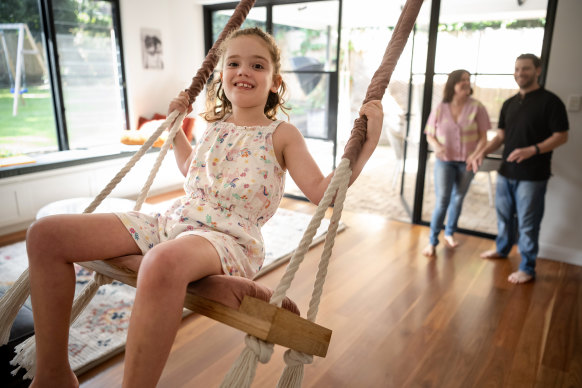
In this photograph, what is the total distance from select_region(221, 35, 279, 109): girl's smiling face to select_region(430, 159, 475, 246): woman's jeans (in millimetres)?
2090

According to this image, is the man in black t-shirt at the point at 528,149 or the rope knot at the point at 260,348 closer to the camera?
the rope knot at the point at 260,348

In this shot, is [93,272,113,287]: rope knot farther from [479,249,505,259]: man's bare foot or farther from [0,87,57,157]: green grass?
[0,87,57,157]: green grass

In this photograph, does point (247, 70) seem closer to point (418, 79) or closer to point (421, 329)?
point (421, 329)

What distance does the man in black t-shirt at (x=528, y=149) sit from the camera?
2525 mm

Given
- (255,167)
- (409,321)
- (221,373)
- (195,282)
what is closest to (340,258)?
(409,321)

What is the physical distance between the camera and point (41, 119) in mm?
3943

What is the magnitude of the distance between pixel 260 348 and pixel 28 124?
12.8 feet

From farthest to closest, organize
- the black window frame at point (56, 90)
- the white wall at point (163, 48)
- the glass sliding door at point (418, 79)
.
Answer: the white wall at point (163, 48) → the black window frame at point (56, 90) → the glass sliding door at point (418, 79)

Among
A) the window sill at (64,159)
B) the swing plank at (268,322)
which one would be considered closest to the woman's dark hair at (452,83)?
the swing plank at (268,322)

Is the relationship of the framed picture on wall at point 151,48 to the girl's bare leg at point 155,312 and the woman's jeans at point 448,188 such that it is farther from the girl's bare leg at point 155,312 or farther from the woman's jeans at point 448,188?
the girl's bare leg at point 155,312

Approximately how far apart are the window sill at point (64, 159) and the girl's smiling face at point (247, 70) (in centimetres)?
271

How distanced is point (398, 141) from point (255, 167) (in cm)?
311

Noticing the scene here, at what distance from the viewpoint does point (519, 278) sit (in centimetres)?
266

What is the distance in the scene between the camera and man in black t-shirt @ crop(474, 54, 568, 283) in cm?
253
